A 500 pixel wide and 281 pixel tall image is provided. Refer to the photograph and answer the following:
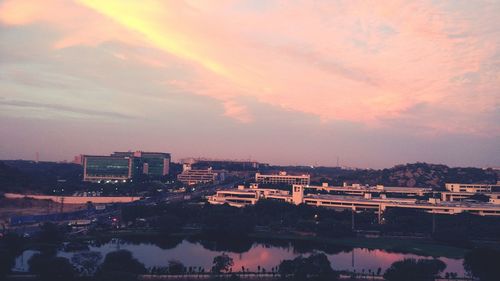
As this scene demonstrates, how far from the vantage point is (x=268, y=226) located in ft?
85.6

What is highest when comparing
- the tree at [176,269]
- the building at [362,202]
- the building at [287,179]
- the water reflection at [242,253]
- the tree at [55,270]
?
the building at [287,179]

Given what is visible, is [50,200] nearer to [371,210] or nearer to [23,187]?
[23,187]

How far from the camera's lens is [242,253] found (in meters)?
20.3

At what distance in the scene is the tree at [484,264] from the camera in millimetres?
15255

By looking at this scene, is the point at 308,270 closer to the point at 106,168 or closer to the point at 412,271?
the point at 412,271

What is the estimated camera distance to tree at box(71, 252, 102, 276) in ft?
49.6

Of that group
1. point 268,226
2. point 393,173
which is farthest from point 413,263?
point 393,173

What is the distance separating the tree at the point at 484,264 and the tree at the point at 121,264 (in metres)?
11.4

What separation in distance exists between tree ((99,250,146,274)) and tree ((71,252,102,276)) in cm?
82

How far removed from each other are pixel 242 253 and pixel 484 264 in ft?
31.5

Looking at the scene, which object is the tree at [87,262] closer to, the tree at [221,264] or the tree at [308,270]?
the tree at [221,264]

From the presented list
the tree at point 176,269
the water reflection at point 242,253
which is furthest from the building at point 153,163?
the tree at point 176,269

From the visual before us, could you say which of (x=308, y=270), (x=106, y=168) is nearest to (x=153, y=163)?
(x=106, y=168)

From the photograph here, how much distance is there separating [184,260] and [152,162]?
45.3m
